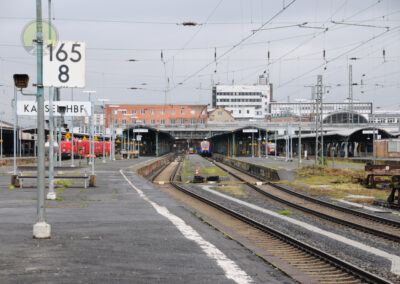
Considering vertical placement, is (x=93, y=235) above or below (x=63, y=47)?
below

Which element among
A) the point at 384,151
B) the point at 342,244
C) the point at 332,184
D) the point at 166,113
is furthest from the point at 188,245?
the point at 166,113

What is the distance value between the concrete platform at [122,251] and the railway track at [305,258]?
0.94m

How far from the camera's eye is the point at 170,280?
764cm

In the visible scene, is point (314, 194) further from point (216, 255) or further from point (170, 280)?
point (170, 280)

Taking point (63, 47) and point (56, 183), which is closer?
point (63, 47)

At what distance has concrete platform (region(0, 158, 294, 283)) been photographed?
784 cm

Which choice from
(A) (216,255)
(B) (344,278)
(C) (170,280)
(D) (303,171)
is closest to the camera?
(C) (170,280)

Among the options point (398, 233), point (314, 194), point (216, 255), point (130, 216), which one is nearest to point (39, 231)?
point (216, 255)

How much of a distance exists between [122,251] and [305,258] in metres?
3.79

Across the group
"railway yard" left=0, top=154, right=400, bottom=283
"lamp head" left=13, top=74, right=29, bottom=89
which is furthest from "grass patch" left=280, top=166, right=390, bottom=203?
"lamp head" left=13, top=74, right=29, bottom=89

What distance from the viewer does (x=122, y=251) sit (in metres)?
9.80

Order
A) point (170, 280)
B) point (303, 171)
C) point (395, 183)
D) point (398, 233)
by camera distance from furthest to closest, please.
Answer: point (303, 171) < point (395, 183) < point (398, 233) < point (170, 280)

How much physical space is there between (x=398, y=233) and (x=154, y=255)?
863 centimetres

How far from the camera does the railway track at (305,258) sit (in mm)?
9086
